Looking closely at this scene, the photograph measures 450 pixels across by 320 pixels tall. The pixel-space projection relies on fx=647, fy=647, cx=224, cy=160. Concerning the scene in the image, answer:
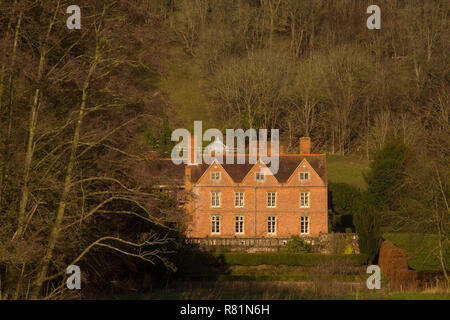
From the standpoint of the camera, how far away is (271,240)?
150 ft

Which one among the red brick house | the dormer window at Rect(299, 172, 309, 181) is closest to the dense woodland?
the red brick house

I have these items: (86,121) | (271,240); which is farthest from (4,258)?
(271,240)

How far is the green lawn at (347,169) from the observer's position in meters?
63.4

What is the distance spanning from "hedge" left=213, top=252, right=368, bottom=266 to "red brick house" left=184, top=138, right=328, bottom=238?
5.91 metres

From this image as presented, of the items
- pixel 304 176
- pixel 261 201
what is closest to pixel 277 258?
pixel 261 201

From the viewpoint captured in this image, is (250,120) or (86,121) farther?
(250,120)

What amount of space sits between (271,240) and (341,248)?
4.94m

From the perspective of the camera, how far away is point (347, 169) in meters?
67.4

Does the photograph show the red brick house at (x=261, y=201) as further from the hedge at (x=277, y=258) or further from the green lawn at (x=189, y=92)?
the green lawn at (x=189, y=92)

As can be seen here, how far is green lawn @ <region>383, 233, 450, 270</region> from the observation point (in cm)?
3599

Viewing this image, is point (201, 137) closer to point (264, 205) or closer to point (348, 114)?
point (348, 114)

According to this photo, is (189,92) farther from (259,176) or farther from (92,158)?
(92,158)

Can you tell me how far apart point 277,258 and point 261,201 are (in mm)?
7156
